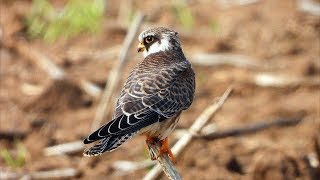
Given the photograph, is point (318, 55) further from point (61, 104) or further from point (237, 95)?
point (61, 104)

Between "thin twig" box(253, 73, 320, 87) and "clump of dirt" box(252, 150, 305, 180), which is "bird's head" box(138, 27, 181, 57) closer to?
"clump of dirt" box(252, 150, 305, 180)

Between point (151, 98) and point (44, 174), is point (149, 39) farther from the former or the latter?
point (44, 174)

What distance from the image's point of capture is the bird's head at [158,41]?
9.05m

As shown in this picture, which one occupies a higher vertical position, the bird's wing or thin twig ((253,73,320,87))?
the bird's wing

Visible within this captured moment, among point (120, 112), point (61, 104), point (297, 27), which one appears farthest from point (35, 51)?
A: point (120, 112)

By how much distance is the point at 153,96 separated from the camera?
8422 millimetres

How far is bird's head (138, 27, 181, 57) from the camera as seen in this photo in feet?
29.7

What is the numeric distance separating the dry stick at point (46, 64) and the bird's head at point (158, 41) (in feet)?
12.4

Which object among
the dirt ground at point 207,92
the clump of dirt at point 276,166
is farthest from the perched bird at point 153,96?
the clump of dirt at point 276,166

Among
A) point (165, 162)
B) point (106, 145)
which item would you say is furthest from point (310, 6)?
point (106, 145)

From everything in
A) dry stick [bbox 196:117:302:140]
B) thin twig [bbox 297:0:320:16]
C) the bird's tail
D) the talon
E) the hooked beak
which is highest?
the hooked beak

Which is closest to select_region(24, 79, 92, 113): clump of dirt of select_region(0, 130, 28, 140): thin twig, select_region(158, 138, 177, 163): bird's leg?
select_region(0, 130, 28, 140): thin twig

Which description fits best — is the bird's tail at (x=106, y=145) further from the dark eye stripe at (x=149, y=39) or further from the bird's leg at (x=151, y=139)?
the dark eye stripe at (x=149, y=39)

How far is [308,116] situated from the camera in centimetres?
1245
